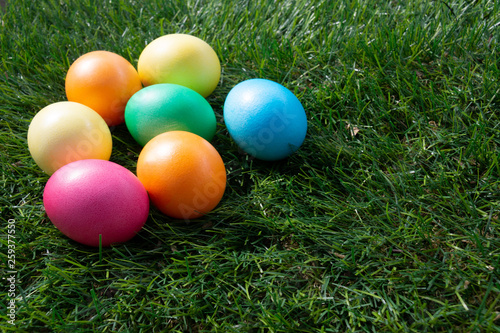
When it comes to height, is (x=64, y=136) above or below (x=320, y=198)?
above

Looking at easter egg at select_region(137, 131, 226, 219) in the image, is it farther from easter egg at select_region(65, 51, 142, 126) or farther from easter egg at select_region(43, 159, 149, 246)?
easter egg at select_region(65, 51, 142, 126)

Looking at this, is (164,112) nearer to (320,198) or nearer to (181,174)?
(181,174)

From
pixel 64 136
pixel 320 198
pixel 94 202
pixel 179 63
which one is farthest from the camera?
pixel 179 63

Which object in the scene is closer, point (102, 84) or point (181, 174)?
point (181, 174)

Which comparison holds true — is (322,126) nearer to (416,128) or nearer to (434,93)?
(416,128)

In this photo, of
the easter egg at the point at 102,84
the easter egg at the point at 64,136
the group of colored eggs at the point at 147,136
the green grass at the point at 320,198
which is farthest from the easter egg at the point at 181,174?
the easter egg at the point at 102,84

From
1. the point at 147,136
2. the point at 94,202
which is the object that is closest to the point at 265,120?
the point at 147,136

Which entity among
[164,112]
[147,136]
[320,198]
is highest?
[164,112]

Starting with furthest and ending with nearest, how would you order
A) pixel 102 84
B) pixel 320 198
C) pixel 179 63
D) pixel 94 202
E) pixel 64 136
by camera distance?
pixel 179 63, pixel 102 84, pixel 320 198, pixel 64 136, pixel 94 202
